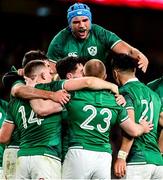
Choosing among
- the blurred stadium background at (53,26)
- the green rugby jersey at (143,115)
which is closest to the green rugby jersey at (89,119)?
the green rugby jersey at (143,115)

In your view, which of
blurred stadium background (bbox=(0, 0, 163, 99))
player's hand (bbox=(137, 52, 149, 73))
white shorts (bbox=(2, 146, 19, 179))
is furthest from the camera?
blurred stadium background (bbox=(0, 0, 163, 99))

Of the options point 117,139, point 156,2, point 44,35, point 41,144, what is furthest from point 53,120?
point 44,35

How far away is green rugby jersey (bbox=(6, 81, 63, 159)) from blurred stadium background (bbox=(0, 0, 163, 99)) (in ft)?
21.3

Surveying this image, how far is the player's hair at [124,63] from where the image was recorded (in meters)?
6.01

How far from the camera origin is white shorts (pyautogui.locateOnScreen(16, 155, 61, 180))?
5.54 metres

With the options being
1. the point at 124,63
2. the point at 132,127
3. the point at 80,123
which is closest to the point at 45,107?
the point at 80,123

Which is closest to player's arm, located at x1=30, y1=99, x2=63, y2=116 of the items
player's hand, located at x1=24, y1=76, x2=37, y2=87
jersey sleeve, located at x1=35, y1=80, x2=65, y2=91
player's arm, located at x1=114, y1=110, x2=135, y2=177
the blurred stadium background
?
jersey sleeve, located at x1=35, y1=80, x2=65, y2=91

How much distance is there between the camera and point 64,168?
5605mm

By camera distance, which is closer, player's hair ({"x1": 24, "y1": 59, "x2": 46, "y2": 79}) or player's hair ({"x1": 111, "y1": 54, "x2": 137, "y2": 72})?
player's hair ({"x1": 24, "y1": 59, "x2": 46, "y2": 79})

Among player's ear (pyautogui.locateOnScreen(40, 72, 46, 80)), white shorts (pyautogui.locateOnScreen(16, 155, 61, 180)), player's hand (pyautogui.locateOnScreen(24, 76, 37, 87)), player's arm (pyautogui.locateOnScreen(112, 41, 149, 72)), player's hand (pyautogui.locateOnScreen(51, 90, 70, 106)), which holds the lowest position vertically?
white shorts (pyautogui.locateOnScreen(16, 155, 61, 180))

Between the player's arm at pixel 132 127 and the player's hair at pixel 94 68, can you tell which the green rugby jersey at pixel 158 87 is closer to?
the player's arm at pixel 132 127

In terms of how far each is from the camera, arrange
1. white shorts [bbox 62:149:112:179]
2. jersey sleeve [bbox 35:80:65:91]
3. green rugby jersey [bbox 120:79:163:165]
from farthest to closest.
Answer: green rugby jersey [bbox 120:79:163:165], jersey sleeve [bbox 35:80:65:91], white shorts [bbox 62:149:112:179]

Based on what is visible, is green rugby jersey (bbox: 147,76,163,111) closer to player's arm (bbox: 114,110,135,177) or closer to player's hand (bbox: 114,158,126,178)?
player's arm (bbox: 114,110,135,177)

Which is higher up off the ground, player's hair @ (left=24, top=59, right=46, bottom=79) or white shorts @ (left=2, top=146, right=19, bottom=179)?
player's hair @ (left=24, top=59, right=46, bottom=79)
